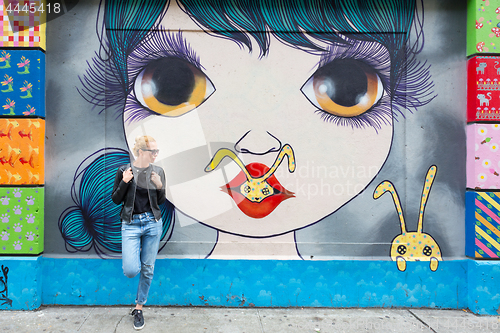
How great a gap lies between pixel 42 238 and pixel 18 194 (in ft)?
1.92

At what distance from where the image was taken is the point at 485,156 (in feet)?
12.7

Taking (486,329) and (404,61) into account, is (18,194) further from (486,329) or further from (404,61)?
(486,329)

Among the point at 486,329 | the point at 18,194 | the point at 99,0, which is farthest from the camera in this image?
the point at 99,0

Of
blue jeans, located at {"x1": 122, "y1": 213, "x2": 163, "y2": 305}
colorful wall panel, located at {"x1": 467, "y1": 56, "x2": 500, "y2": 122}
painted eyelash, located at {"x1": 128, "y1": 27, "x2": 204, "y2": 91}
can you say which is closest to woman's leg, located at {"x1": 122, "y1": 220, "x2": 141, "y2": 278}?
blue jeans, located at {"x1": 122, "y1": 213, "x2": 163, "y2": 305}

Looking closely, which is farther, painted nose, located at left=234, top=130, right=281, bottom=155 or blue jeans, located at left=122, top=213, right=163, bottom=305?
painted nose, located at left=234, top=130, right=281, bottom=155

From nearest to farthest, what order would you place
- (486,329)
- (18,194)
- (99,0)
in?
1. (486,329)
2. (18,194)
3. (99,0)

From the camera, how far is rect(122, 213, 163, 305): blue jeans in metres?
3.32

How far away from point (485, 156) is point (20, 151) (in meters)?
5.48

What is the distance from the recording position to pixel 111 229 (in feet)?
12.9

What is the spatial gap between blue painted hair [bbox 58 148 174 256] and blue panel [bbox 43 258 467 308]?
0.21m

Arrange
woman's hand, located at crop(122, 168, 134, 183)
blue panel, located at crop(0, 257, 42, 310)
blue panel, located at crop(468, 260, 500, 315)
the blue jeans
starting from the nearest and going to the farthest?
woman's hand, located at crop(122, 168, 134, 183) < the blue jeans < blue panel, located at crop(0, 257, 42, 310) < blue panel, located at crop(468, 260, 500, 315)

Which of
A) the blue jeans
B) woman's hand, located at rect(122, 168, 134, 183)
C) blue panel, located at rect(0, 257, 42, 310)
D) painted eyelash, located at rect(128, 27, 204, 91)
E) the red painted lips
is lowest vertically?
blue panel, located at rect(0, 257, 42, 310)

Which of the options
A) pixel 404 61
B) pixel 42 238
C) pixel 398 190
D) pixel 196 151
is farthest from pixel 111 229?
pixel 404 61

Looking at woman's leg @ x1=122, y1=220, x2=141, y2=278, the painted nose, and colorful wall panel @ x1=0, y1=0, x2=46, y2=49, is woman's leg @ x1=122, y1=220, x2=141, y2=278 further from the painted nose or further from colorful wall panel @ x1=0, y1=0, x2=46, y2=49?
colorful wall panel @ x1=0, y1=0, x2=46, y2=49
